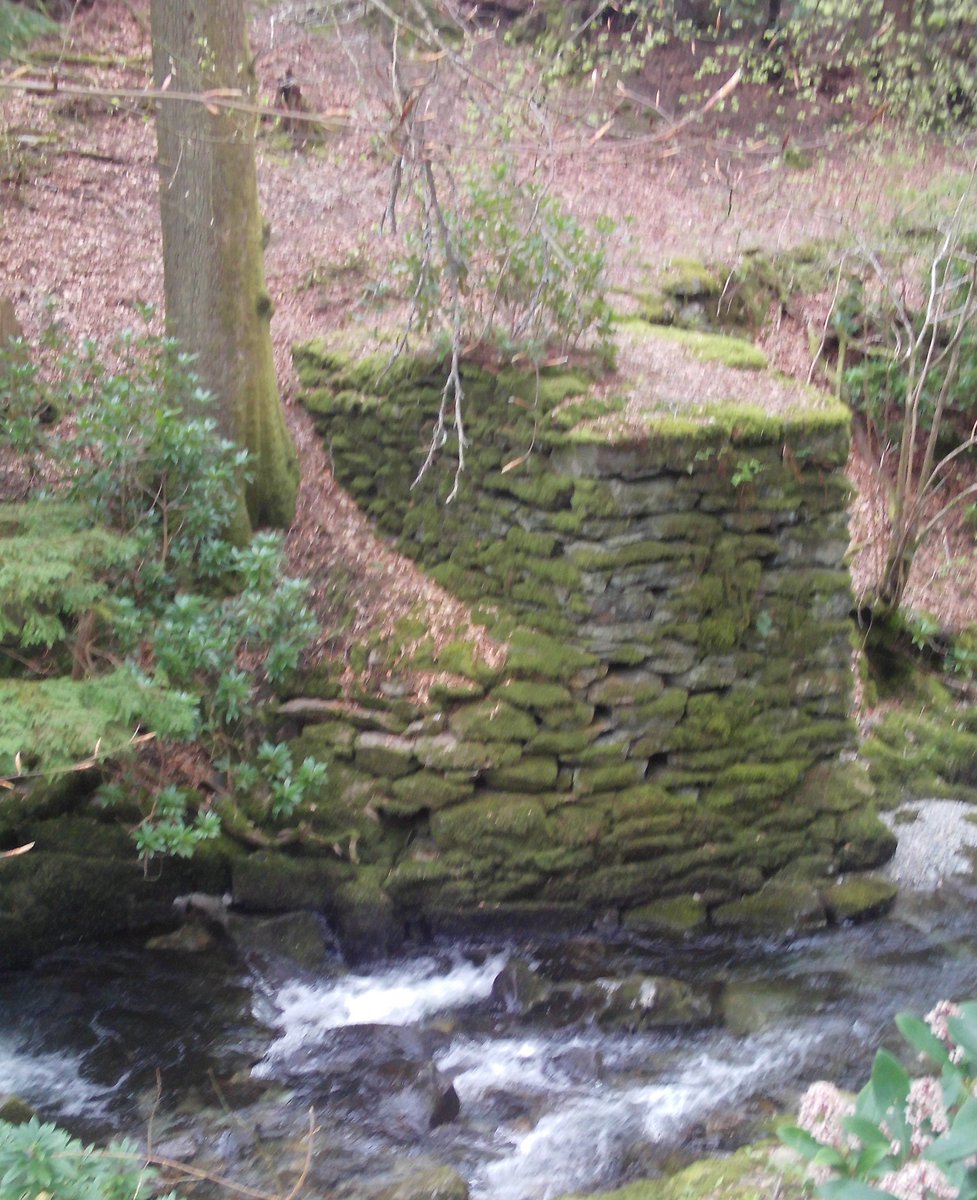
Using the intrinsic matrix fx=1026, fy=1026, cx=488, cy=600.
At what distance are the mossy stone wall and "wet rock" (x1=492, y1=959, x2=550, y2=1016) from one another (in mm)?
402

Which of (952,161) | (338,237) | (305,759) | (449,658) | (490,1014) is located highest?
(952,161)

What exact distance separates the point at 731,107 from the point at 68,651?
10.9m

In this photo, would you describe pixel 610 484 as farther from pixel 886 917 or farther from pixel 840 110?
pixel 840 110

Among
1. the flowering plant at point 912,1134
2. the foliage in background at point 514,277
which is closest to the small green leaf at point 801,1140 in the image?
the flowering plant at point 912,1134

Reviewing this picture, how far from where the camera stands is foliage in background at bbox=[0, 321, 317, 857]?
14.6ft

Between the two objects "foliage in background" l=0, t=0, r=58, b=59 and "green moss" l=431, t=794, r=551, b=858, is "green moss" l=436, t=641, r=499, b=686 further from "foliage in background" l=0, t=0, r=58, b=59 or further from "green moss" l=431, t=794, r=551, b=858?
"foliage in background" l=0, t=0, r=58, b=59

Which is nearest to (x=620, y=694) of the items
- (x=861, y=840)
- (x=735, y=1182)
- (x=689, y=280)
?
(x=861, y=840)

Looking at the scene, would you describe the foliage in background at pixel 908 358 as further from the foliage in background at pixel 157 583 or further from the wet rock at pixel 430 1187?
the wet rock at pixel 430 1187

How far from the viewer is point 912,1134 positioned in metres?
1.42

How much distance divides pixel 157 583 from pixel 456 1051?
2.73 m

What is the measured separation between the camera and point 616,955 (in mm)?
5262

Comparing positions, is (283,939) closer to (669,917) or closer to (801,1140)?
(669,917)

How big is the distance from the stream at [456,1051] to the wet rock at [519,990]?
0.02m

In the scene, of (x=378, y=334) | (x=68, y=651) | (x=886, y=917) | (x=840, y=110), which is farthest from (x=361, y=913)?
(x=840, y=110)
